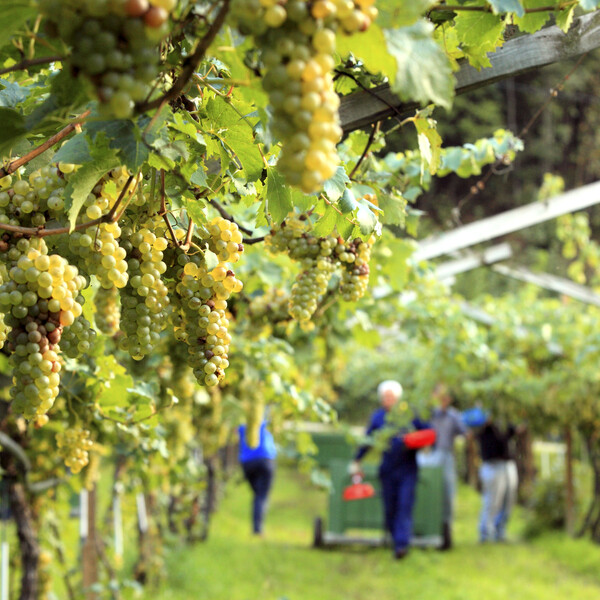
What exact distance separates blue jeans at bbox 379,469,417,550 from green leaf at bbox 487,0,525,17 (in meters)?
6.57

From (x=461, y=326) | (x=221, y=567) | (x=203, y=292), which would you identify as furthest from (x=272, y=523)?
(x=203, y=292)

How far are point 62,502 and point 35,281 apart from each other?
3.83 metres

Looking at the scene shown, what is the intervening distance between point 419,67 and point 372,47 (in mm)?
58

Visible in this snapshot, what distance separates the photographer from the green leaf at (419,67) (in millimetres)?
825

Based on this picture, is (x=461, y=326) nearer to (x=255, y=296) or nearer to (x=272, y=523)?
(x=255, y=296)

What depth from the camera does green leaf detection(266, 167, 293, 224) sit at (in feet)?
4.35

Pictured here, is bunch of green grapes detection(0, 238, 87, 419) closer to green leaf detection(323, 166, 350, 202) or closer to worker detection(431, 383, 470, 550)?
green leaf detection(323, 166, 350, 202)

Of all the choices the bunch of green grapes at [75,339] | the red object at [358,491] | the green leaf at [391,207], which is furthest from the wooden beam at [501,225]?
the red object at [358,491]

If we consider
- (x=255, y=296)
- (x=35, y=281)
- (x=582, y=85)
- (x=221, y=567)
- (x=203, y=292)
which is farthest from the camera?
(x=582, y=85)

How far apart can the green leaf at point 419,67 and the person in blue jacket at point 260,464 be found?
248 inches

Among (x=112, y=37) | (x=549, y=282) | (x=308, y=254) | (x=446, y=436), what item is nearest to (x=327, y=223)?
(x=308, y=254)

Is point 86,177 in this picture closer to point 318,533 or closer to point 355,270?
point 355,270

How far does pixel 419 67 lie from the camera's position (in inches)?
32.8

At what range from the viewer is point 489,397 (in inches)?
321
